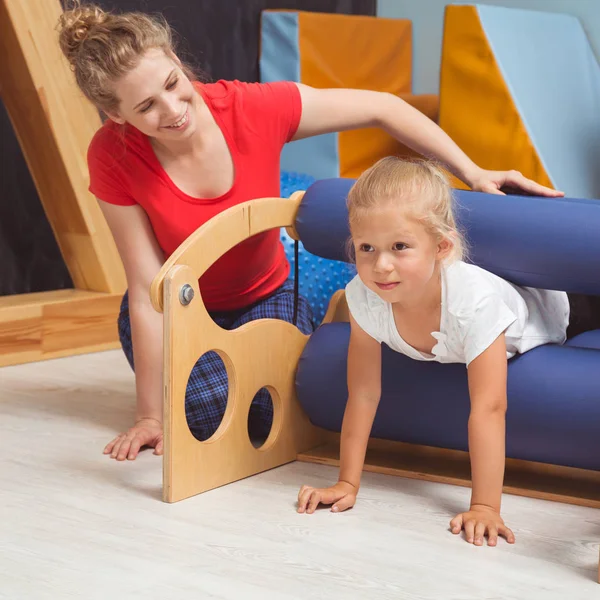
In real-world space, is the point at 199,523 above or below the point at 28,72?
below

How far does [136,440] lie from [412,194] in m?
0.65

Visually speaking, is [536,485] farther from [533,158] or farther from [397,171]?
[533,158]

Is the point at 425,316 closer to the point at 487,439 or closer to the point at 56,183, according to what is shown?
the point at 487,439

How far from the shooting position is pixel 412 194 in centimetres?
119

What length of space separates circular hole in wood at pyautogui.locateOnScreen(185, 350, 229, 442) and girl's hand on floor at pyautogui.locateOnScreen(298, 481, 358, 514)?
1.02 ft

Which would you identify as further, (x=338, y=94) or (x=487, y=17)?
(x=487, y=17)

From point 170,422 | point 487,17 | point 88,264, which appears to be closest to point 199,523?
point 170,422

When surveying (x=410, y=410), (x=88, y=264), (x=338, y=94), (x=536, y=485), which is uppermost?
(x=338, y=94)

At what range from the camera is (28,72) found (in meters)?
2.35

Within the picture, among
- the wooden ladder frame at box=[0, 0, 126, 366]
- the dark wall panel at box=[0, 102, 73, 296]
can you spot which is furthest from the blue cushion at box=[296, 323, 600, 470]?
the dark wall panel at box=[0, 102, 73, 296]

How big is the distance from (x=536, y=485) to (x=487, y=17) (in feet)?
4.46

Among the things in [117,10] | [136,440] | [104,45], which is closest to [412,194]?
[104,45]

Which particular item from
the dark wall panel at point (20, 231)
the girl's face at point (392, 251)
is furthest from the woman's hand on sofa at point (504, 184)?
the dark wall panel at point (20, 231)

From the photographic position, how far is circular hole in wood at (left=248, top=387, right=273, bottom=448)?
1.58 meters
